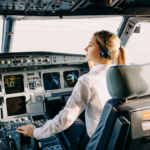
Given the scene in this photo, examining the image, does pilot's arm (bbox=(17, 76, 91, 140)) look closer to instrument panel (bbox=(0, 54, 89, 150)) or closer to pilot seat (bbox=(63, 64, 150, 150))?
pilot seat (bbox=(63, 64, 150, 150))

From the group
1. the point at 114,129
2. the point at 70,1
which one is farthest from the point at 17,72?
the point at 114,129

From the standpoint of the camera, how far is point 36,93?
9.96 ft

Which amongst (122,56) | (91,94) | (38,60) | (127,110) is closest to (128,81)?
(127,110)

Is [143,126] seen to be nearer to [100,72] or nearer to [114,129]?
[114,129]

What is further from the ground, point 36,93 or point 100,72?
point 100,72

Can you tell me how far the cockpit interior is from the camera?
2.99ft

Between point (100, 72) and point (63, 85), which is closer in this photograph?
point (100, 72)

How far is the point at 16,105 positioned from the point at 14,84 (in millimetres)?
337

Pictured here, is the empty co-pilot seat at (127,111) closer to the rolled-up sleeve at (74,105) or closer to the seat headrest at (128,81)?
the seat headrest at (128,81)

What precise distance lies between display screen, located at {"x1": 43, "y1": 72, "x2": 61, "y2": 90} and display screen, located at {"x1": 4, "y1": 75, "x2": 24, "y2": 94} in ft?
1.27

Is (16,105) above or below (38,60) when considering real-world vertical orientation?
below

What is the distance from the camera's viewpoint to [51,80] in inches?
124

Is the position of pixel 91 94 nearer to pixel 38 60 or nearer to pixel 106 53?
pixel 106 53

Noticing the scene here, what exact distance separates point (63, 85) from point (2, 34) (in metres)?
1.26
